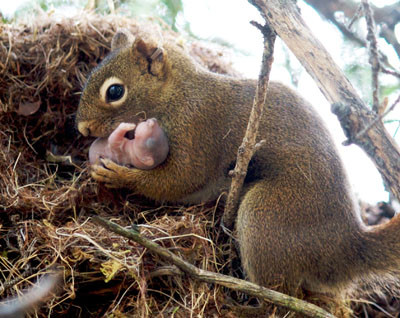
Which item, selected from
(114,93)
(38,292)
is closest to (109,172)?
(114,93)

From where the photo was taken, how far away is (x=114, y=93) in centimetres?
334

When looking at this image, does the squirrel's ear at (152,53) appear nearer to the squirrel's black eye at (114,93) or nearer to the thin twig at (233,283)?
the squirrel's black eye at (114,93)

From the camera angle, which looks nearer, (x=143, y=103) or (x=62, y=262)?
(x=62, y=262)

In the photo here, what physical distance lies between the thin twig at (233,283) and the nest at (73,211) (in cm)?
19

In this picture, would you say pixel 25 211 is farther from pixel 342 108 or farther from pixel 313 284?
pixel 342 108

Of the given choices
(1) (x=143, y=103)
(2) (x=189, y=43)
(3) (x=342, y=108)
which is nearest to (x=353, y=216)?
(3) (x=342, y=108)

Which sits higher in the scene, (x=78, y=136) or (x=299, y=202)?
(x=299, y=202)

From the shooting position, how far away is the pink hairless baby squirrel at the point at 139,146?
3094 millimetres

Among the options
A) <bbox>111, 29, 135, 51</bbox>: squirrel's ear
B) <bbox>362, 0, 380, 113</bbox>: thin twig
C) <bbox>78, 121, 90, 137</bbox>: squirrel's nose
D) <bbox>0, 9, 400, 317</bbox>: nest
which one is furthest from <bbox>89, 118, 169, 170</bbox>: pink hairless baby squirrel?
<bbox>362, 0, 380, 113</bbox>: thin twig

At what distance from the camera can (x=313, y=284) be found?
9.21 ft

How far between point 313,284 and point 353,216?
1.57 feet

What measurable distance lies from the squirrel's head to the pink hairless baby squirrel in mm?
158

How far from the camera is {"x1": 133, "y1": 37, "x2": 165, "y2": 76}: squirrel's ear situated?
3346mm

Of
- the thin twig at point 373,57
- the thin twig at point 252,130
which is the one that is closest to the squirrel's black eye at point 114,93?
the thin twig at point 252,130
